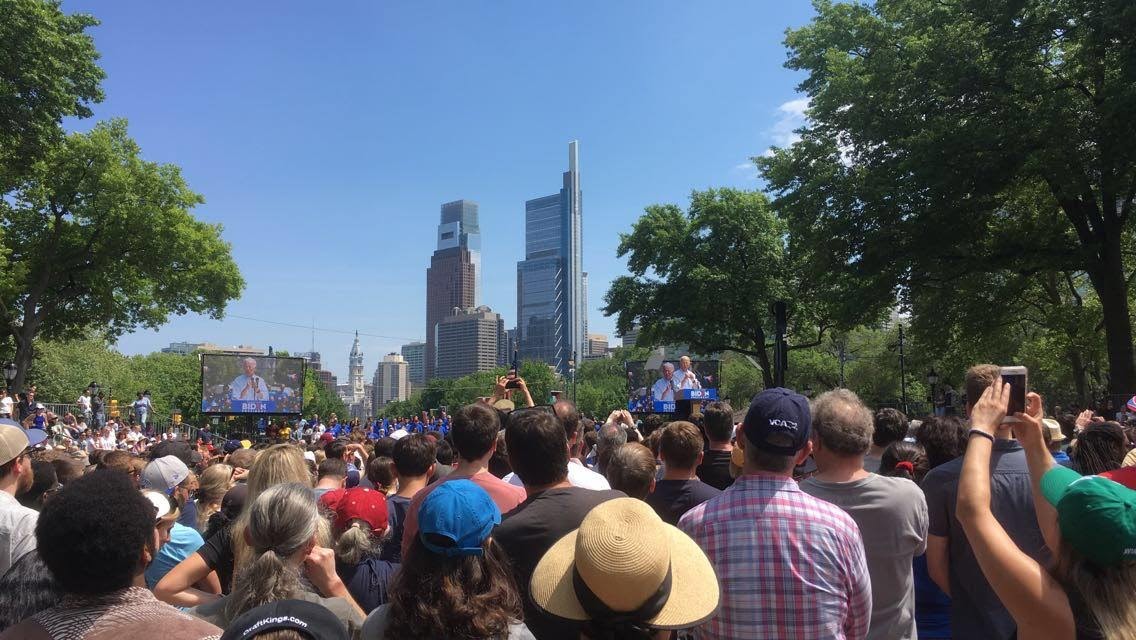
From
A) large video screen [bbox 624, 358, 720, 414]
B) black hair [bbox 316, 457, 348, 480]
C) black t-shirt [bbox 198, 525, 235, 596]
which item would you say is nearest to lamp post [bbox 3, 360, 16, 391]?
large video screen [bbox 624, 358, 720, 414]

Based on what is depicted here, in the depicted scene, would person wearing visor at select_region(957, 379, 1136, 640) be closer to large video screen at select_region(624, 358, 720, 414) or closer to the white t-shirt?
the white t-shirt

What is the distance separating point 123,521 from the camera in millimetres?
2176

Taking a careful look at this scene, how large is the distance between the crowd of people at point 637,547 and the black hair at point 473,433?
0.04 feet

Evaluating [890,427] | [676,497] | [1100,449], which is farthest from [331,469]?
[1100,449]

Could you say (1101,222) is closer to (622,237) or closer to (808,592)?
(622,237)

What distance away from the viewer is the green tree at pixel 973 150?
1780cm

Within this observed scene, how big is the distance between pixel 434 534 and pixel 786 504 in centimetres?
126

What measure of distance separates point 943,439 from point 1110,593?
8.24 feet

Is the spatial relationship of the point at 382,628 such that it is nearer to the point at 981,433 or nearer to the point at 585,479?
the point at 981,433

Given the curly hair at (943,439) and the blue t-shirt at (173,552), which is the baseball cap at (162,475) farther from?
the curly hair at (943,439)

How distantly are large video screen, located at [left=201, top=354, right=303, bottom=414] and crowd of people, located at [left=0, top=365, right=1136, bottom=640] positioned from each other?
28049mm

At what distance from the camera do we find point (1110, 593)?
197 cm

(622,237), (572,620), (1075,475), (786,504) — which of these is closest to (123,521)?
(572,620)

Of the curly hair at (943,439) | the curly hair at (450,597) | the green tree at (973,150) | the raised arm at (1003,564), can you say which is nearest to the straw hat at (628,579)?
the curly hair at (450,597)
